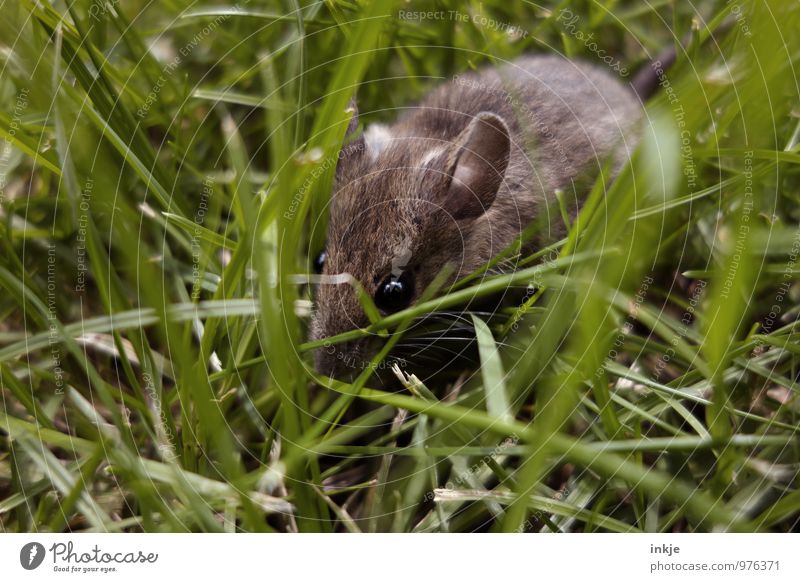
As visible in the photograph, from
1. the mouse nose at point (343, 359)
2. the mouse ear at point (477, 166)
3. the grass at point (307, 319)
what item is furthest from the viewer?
the mouse ear at point (477, 166)

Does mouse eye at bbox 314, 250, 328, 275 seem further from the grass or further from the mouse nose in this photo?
the mouse nose

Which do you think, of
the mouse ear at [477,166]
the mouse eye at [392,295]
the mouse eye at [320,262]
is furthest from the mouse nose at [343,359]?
the mouse ear at [477,166]

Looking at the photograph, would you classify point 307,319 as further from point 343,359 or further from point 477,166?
point 477,166

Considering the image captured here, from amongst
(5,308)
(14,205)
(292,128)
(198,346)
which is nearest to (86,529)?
(198,346)

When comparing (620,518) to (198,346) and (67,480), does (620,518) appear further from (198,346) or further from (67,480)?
(67,480)

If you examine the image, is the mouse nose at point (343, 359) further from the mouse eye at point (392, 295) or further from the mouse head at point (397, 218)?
the mouse eye at point (392, 295)

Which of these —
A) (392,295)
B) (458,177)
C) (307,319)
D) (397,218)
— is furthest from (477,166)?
(307,319)

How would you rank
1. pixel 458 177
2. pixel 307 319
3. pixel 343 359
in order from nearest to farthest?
pixel 343 359 < pixel 307 319 < pixel 458 177
